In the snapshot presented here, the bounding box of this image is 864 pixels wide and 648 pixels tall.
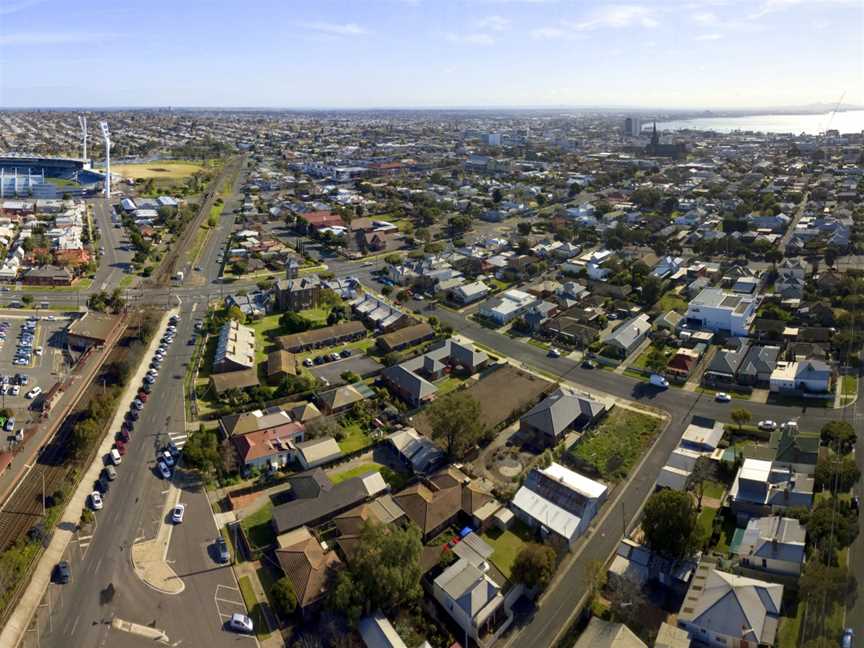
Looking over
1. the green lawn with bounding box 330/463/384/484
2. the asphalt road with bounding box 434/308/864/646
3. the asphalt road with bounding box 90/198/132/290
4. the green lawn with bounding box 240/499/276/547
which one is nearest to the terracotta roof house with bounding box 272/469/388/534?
the green lawn with bounding box 240/499/276/547

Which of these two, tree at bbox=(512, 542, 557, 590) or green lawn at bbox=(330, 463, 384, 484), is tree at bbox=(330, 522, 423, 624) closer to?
tree at bbox=(512, 542, 557, 590)

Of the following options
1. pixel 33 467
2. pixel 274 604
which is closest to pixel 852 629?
pixel 274 604

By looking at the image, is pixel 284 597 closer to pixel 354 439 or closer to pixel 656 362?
pixel 354 439

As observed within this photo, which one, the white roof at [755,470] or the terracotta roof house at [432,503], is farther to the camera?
the white roof at [755,470]

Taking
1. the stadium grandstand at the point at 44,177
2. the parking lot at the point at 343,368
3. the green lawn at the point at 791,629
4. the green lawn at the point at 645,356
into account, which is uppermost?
the stadium grandstand at the point at 44,177

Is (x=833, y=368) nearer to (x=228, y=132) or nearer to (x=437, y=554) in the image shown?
(x=437, y=554)

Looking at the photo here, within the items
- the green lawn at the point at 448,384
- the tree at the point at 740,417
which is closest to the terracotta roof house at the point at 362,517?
the green lawn at the point at 448,384

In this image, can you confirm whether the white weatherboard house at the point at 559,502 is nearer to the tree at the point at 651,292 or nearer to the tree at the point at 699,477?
the tree at the point at 699,477
